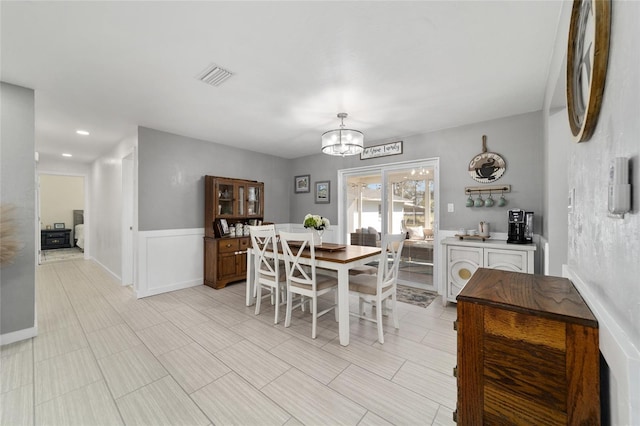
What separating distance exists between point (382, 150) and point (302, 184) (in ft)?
6.56

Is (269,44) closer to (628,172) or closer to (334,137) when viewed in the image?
(334,137)

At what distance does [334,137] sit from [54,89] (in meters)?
2.85

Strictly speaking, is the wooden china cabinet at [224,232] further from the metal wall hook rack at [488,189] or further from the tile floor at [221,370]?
the metal wall hook rack at [488,189]

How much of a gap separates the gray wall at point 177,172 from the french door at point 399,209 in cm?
211

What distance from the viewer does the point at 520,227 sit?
2982mm

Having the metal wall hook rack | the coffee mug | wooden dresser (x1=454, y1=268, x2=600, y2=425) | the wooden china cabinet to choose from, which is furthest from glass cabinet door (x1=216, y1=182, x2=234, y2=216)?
wooden dresser (x1=454, y1=268, x2=600, y2=425)

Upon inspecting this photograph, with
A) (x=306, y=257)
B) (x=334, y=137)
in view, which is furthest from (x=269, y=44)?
(x=306, y=257)

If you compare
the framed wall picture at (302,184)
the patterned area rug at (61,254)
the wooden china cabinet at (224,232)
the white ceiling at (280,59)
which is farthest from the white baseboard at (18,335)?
the patterned area rug at (61,254)

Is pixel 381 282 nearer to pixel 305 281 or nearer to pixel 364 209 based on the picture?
pixel 305 281

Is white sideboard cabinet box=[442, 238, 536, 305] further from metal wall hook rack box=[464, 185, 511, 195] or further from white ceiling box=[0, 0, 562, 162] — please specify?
white ceiling box=[0, 0, 562, 162]

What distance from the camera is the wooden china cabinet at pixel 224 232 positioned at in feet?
13.7

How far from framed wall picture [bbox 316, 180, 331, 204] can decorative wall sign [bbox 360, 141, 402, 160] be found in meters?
0.94

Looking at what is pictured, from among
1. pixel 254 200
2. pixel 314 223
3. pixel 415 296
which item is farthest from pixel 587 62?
pixel 254 200

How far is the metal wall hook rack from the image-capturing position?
331cm
